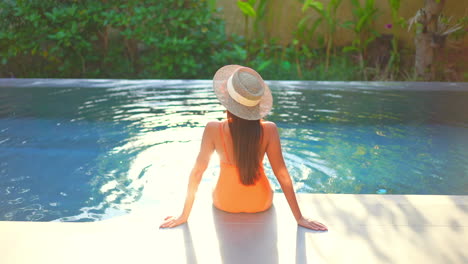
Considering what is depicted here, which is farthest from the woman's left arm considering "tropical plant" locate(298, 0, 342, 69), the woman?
"tropical plant" locate(298, 0, 342, 69)

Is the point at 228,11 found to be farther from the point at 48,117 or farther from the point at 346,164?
the point at 346,164

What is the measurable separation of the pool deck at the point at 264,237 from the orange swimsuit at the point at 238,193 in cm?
5

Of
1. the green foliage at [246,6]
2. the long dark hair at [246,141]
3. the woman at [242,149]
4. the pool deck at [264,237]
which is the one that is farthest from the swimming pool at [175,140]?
the green foliage at [246,6]

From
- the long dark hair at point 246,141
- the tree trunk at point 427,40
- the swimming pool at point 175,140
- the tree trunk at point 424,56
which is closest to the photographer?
the long dark hair at point 246,141

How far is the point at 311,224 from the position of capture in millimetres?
2068

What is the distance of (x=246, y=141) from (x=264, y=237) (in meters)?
0.51

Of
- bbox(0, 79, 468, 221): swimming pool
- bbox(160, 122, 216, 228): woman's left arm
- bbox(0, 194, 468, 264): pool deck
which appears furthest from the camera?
bbox(0, 79, 468, 221): swimming pool

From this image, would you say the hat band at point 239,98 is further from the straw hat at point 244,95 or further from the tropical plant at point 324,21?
the tropical plant at point 324,21

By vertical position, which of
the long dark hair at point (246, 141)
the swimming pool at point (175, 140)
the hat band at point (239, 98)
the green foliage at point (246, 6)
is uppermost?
the green foliage at point (246, 6)

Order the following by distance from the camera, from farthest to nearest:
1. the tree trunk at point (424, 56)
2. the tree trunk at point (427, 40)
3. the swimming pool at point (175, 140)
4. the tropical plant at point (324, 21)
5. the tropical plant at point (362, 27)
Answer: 1. the tropical plant at point (362, 27)
2. the tropical plant at point (324, 21)
3. the tree trunk at point (424, 56)
4. the tree trunk at point (427, 40)
5. the swimming pool at point (175, 140)

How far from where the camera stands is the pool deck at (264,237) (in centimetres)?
181

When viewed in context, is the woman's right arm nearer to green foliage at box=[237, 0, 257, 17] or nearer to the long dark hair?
the long dark hair

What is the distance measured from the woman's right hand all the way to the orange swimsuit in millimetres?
261

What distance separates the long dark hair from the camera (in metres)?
1.96
